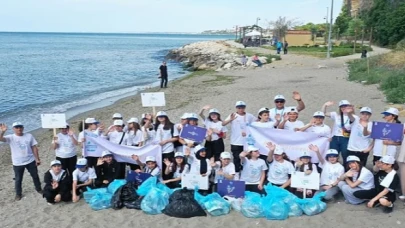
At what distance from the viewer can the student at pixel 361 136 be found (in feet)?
30.2

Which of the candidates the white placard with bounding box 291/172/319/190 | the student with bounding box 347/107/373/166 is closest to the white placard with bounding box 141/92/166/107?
the white placard with bounding box 291/172/319/190

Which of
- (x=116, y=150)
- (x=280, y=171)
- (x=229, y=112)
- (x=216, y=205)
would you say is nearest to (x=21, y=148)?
(x=116, y=150)

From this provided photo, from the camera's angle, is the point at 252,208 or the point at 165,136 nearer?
the point at 252,208

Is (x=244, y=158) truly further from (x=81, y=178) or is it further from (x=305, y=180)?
(x=81, y=178)

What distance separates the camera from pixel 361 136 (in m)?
9.28

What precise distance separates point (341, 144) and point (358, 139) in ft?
1.68

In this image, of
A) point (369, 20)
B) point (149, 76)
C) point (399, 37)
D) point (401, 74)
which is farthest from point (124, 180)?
point (369, 20)

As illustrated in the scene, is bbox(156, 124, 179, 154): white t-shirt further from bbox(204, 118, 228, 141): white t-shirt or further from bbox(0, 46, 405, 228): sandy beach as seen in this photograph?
bbox(0, 46, 405, 228): sandy beach

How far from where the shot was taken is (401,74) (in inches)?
873

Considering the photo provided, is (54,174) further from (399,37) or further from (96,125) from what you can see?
(399,37)

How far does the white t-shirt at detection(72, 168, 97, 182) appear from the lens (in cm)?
978

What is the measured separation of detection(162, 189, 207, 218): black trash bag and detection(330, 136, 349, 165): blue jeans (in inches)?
131

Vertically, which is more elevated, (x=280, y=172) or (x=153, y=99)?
(x=153, y=99)

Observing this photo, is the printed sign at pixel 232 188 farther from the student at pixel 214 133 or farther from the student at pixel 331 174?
the student at pixel 331 174
